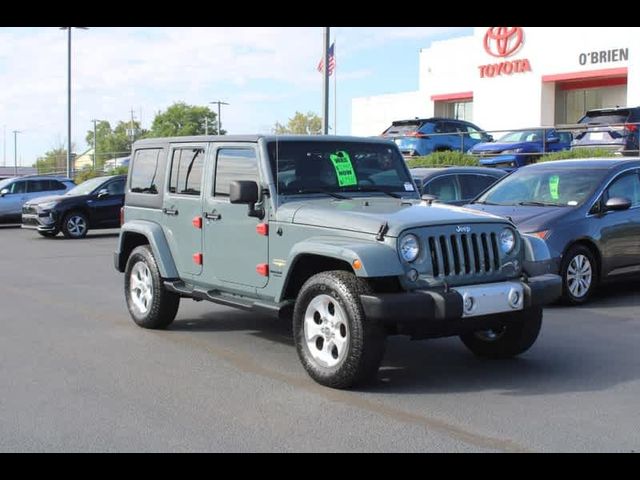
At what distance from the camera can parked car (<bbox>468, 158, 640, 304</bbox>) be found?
31.6 ft

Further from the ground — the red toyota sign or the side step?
the red toyota sign

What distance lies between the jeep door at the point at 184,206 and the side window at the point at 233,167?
0.87 feet

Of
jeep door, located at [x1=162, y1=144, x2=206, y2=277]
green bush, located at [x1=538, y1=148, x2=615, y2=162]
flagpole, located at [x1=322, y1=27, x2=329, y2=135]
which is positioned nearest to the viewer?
jeep door, located at [x1=162, y1=144, x2=206, y2=277]

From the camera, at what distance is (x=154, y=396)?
235 inches

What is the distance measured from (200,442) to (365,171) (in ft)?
10.9

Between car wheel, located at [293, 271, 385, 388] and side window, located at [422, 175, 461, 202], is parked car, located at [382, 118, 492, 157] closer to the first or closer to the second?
side window, located at [422, 175, 461, 202]

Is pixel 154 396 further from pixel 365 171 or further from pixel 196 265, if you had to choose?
pixel 365 171

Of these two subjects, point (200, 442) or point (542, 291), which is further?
point (542, 291)

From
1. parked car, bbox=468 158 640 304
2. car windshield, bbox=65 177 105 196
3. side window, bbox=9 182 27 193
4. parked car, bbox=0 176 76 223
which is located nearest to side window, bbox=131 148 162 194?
parked car, bbox=468 158 640 304

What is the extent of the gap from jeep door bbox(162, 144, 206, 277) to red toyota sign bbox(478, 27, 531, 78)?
32.0m

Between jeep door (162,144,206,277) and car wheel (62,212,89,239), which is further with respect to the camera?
car wheel (62,212,89,239)

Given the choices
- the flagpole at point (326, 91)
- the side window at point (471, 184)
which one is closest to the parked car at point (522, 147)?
the flagpole at point (326, 91)
